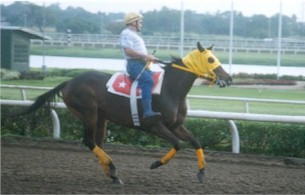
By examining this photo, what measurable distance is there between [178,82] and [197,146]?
66 centimetres

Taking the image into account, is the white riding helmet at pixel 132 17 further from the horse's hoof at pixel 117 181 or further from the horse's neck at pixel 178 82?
the horse's hoof at pixel 117 181

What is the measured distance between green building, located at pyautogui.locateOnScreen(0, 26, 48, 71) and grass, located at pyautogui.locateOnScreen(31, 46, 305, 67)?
3.58 feet

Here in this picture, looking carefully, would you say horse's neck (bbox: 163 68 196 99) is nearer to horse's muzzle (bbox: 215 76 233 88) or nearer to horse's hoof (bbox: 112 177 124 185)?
horse's muzzle (bbox: 215 76 233 88)

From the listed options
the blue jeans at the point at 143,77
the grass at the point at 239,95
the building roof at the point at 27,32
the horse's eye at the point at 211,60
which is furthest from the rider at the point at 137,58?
the building roof at the point at 27,32

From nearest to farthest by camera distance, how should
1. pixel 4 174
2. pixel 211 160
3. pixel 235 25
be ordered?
pixel 4 174 < pixel 211 160 < pixel 235 25

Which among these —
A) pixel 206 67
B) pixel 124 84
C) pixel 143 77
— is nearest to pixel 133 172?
pixel 124 84

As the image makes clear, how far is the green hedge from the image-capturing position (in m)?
8.16

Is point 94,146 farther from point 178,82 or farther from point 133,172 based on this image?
point 178,82

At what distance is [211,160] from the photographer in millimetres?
7727

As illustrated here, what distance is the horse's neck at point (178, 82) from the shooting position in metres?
6.36

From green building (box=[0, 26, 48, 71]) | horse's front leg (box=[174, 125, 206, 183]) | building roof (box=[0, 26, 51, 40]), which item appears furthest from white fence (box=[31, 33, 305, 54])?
horse's front leg (box=[174, 125, 206, 183])

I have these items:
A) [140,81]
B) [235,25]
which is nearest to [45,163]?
[140,81]

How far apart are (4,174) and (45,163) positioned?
0.94 metres

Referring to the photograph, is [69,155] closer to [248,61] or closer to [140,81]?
[140,81]
